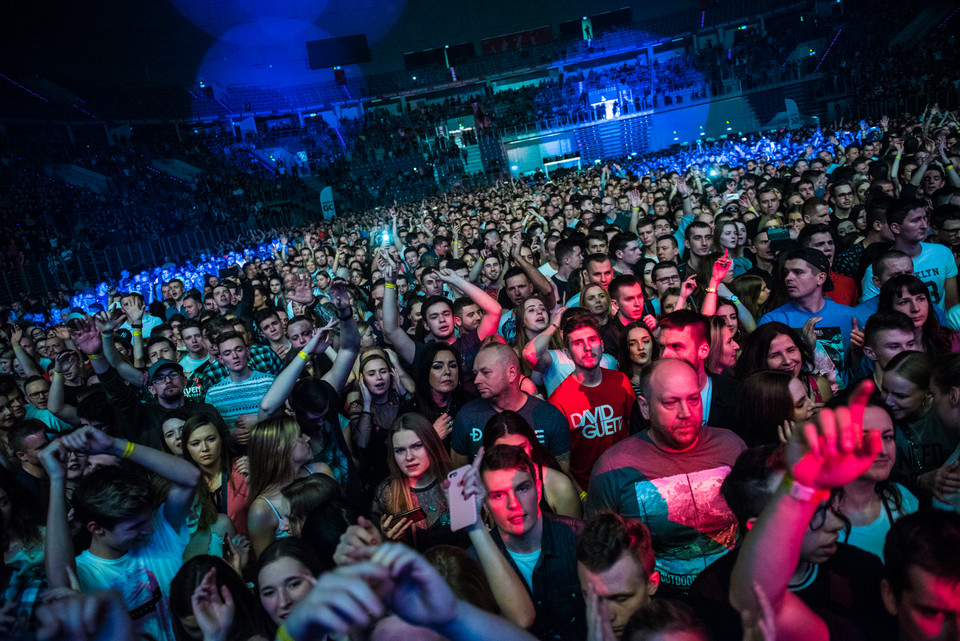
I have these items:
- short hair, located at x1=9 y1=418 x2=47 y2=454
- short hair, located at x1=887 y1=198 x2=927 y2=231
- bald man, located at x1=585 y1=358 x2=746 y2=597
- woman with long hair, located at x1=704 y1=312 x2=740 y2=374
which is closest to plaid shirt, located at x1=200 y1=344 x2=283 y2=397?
short hair, located at x1=9 y1=418 x2=47 y2=454

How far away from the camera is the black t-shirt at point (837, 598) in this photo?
1.86m

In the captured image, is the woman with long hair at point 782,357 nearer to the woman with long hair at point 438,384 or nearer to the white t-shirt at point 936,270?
the white t-shirt at point 936,270

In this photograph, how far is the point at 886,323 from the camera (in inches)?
131

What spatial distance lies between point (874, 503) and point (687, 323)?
4.72 feet

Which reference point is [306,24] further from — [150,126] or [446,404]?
[446,404]

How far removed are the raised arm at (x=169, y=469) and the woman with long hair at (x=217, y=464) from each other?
1.29 feet

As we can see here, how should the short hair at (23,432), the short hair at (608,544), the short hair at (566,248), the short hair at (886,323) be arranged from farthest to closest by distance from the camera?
the short hair at (566,248)
the short hair at (23,432)
the short hair at (886,323)
the short hair at (608,544)

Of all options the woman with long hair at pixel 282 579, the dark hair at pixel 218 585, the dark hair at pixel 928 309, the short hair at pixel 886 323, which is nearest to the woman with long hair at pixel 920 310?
the dark hair at pixel 928 309

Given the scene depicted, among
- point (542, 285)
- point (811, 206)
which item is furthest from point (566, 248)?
point (811, 206)

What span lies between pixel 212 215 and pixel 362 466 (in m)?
26.0

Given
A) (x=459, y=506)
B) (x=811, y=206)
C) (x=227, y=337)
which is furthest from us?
(x=811, y=206)

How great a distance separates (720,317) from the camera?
417 cm

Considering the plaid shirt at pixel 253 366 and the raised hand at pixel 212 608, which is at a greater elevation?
the plaid shirt at pixel 253 366

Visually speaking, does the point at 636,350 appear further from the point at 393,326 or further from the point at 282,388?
the point at 282,388
